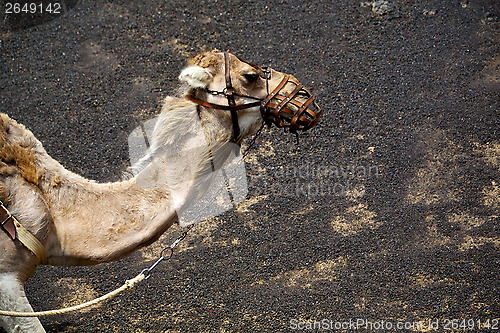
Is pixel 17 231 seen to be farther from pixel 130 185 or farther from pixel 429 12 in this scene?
pixel 429 12

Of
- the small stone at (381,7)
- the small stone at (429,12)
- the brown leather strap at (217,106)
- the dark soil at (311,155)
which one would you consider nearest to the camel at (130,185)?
the brown leather strap at (217,106)

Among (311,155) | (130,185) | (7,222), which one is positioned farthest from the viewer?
(311,155)

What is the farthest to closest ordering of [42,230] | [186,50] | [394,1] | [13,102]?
[394,1] → [186,50] → [13,102] → [42,230]

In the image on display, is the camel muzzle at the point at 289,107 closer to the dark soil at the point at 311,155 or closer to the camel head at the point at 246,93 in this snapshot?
the camel head at the point at 246,93

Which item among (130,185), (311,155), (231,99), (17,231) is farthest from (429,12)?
(17,231)

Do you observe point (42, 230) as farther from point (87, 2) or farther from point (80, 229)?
point (87, 2)

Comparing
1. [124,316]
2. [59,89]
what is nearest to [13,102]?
[59,89]
